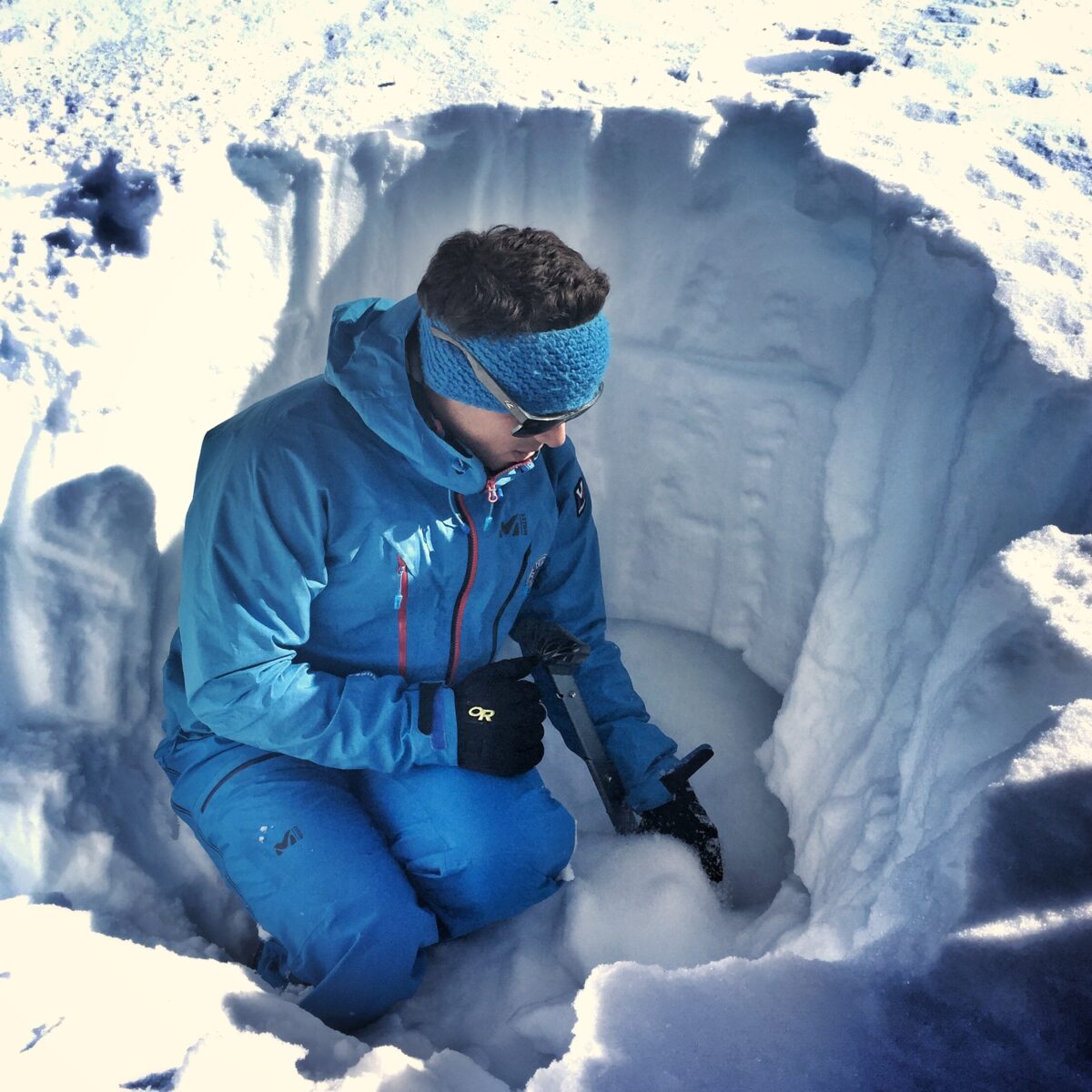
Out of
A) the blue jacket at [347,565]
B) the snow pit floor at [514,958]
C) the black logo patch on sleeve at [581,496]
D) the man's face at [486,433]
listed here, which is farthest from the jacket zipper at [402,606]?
the snow pit floor at [514,958]

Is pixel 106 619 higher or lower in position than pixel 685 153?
lower

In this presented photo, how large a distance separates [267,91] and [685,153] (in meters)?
0.81

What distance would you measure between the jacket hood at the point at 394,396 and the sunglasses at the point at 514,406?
0.33 ft

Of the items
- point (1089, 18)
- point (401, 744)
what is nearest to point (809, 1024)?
point (401, 744)

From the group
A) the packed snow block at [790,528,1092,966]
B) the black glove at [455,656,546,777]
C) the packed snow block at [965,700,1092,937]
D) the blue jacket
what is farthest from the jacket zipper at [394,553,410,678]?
the packed snow block at [965,700,1092,937]

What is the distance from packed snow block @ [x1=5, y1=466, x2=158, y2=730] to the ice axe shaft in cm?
68

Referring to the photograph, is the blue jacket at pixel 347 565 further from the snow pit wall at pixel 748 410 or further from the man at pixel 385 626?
the snow pit wall at pixel 748 410

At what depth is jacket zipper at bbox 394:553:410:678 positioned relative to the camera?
1.56m

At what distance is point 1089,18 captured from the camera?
210 centimetres

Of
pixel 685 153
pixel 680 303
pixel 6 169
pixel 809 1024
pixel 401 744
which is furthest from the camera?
pixel 680 303

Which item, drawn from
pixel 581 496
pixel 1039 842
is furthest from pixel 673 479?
pixel 1039 842

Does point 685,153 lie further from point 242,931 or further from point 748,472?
point 242,931

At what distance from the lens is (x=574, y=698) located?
1.83 meters

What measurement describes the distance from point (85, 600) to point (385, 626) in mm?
485
